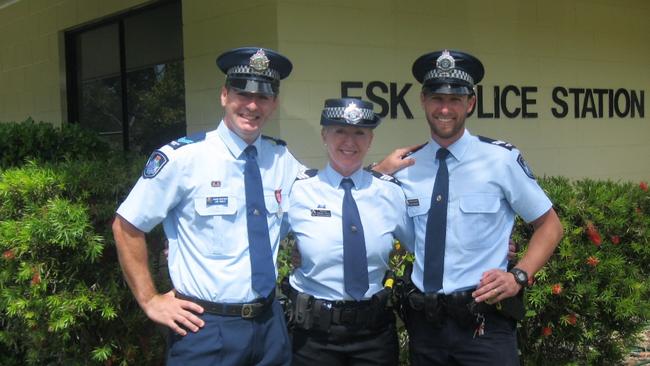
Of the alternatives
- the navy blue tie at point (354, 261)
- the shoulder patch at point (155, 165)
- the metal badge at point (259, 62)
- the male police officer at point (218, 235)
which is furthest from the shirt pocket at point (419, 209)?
the shoulder patch at point (155, 165)

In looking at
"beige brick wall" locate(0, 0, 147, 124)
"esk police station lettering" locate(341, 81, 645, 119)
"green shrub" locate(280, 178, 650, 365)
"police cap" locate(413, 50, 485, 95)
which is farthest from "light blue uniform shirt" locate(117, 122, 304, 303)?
"beige brick wall" locate(0, 0, 147, 124)

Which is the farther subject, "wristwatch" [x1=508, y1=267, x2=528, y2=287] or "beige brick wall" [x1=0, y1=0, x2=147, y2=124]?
"beige brick wall" [x1=0, y1=0, x2=147, y2=124]

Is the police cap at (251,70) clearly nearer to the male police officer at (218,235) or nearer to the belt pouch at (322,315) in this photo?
the male police officer at (218,235)

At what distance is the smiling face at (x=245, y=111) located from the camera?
250 centimetres

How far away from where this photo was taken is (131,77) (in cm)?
690

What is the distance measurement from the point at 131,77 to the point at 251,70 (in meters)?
4.78

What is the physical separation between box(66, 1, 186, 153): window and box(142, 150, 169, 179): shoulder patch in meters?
3.54

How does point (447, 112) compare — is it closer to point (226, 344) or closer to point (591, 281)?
point (226, 344)

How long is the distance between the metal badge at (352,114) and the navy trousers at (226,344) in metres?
0.83

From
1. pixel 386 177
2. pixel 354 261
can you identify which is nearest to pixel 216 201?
pixel 354 261

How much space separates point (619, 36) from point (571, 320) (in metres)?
4.40

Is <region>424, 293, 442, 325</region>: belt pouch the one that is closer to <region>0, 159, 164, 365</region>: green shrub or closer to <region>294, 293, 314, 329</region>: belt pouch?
<region>294, 293, 314, 329</region>: belt pouch

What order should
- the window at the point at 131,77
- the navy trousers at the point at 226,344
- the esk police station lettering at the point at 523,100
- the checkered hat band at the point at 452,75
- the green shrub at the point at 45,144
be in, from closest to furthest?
1. the navy trousers at the point at 226,344
2. the checkered hat band at the point at 452,75
3. the esk police station lettering at the point at 523,100
4. the green shrub at the point at 45,144
5. the window at the point at 131,77

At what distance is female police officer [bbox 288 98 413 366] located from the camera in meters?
2.56
